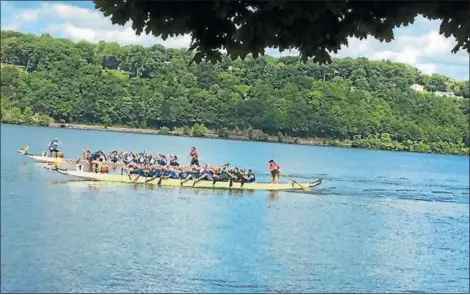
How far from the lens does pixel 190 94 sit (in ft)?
112

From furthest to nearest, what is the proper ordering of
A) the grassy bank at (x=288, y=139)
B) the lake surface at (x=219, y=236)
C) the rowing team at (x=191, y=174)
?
1. the grassy bank at (x=288, y=139)
2. the rowing team at (x=191, y=174)
3. the lake surface at (x=219, y=236)

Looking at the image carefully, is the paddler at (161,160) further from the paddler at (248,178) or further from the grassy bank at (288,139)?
the grassy bank at (288,139)

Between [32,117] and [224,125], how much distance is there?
A: 29.2 feet

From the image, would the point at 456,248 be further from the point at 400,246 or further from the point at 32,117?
the point at 32,117

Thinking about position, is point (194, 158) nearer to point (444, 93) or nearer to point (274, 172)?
point (274, 172)

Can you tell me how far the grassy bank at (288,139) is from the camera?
36188 millimetres

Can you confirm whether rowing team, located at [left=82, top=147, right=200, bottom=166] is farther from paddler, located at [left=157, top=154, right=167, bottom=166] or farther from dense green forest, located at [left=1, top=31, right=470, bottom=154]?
dense green forest, located at [left=1, top=31, right=470, bottom=154]

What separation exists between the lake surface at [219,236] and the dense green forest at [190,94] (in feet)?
5.36

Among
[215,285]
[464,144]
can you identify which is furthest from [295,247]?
[464,144]

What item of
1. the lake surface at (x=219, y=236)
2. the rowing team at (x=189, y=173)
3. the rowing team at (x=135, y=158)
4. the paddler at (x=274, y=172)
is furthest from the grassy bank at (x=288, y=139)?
the rowing team at (x=189, y=173)

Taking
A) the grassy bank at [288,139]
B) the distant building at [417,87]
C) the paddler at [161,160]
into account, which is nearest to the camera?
the paddler at [161,160]

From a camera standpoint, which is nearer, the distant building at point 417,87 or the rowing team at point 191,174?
the rowing team at point 191,174

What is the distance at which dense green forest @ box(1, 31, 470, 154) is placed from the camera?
33.1m

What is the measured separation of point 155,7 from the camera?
72.1 inches
